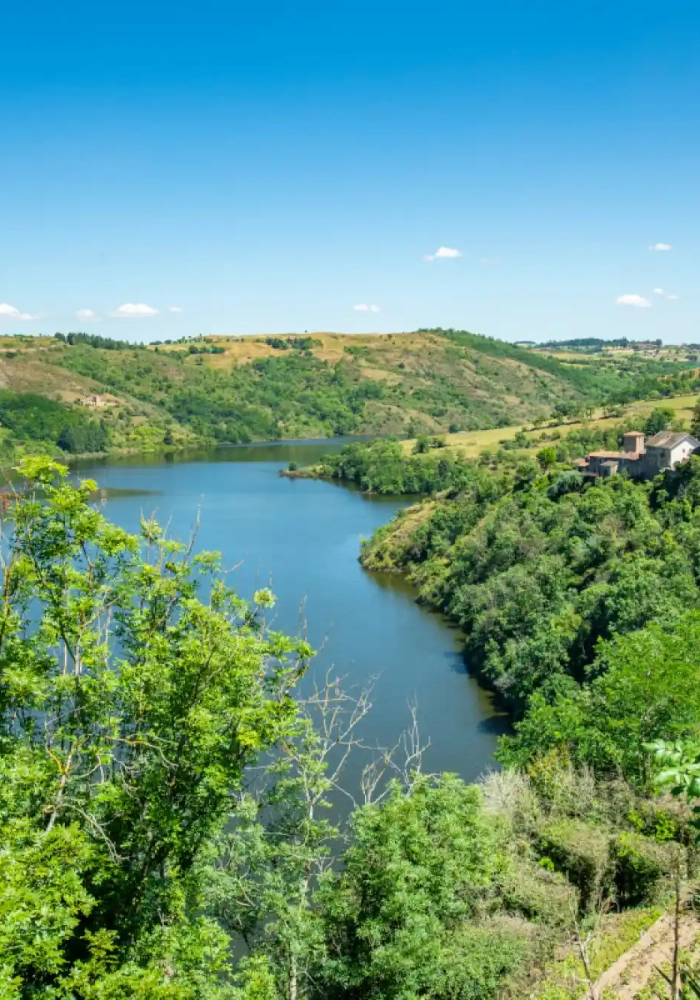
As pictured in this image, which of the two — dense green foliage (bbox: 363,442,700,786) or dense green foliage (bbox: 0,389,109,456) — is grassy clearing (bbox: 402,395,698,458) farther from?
dense green foliage (bbox: 0,389,109,456)

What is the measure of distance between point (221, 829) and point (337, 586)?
1615 inches

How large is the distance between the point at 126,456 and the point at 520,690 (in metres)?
107

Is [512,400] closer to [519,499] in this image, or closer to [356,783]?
[519,499]

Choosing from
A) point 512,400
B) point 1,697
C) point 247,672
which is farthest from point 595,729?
point 512,400

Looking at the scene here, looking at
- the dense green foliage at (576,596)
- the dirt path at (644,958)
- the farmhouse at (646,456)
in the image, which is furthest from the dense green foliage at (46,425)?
the dirt path at (644,958)

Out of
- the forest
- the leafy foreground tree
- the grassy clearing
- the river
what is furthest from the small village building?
the leafy foreground tree

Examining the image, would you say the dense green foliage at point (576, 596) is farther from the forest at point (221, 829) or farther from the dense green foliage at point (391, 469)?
the dense green foliage at point (391, 469)

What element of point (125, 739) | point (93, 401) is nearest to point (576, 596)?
point (125, 739)

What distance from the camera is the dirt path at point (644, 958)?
37.7 ft

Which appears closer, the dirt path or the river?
the dirt path

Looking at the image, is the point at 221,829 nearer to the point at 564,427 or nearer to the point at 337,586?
the point at 337,586

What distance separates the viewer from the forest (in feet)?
33.2

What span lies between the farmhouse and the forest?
35699 millimetres

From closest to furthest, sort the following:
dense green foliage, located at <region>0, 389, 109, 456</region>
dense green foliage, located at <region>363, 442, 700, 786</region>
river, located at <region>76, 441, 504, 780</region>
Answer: dense green foliage, located at <region>363, 442, 700, 786</region> → river, located at <region>76, 441, 504, 780</region> → dense green foliage, located at <region>0, 389, 109, 456</region>
